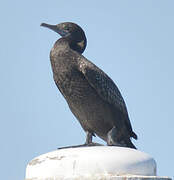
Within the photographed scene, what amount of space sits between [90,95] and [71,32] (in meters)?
1.15

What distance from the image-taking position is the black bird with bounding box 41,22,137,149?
8.25 m

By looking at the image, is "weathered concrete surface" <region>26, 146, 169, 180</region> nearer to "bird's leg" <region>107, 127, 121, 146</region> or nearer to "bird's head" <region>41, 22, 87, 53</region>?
"bird's leg" <region>107, 127, 121, 146</region>

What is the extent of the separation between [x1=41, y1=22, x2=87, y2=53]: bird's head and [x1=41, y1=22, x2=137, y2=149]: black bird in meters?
0.04

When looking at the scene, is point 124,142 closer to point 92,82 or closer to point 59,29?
point 92,82

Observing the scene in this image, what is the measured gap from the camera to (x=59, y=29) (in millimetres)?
8781

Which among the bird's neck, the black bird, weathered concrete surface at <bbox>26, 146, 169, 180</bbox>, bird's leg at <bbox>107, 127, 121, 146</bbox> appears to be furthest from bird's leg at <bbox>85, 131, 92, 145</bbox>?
weathered concrete surface at <bbox>26, 146, 169, 180</bbox>

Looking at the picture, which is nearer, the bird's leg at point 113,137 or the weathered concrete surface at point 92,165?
the weathered concrete surface at point 92,165

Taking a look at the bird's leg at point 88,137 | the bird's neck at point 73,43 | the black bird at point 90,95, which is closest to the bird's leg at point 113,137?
the black bird at point 90,95

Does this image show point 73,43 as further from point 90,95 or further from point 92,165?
point 92,165

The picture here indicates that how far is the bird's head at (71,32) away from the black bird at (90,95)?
4 centimetres

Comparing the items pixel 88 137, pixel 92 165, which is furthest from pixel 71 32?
pixel 92 165

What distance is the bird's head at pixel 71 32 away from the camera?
8.74 m

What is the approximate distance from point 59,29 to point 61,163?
3.17 meters

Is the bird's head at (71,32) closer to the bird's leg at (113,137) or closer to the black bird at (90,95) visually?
the black bird at (90,95)
